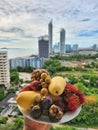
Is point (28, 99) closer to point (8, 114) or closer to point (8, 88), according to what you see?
point (8, 114)

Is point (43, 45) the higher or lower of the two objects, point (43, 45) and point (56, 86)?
the higher

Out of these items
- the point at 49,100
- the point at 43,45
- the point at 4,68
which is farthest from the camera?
the point at 43,45

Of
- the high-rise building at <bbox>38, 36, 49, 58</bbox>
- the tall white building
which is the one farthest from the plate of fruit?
the high-rise building at <bbox>38, 36, 49, 58</bbox>

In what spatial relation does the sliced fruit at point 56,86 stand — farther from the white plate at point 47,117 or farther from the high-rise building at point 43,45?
the high-rise building at point 43,45

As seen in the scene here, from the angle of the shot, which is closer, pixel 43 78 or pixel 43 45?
pixel 43 78

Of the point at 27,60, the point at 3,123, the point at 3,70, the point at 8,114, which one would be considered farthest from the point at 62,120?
the point at 27,60

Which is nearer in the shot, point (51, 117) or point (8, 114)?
point (51, 117)

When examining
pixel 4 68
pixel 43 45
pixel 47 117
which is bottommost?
pixel 4 68

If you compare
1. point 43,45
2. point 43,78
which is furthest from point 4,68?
point 43,45

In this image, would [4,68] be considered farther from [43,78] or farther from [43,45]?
[43,45]
